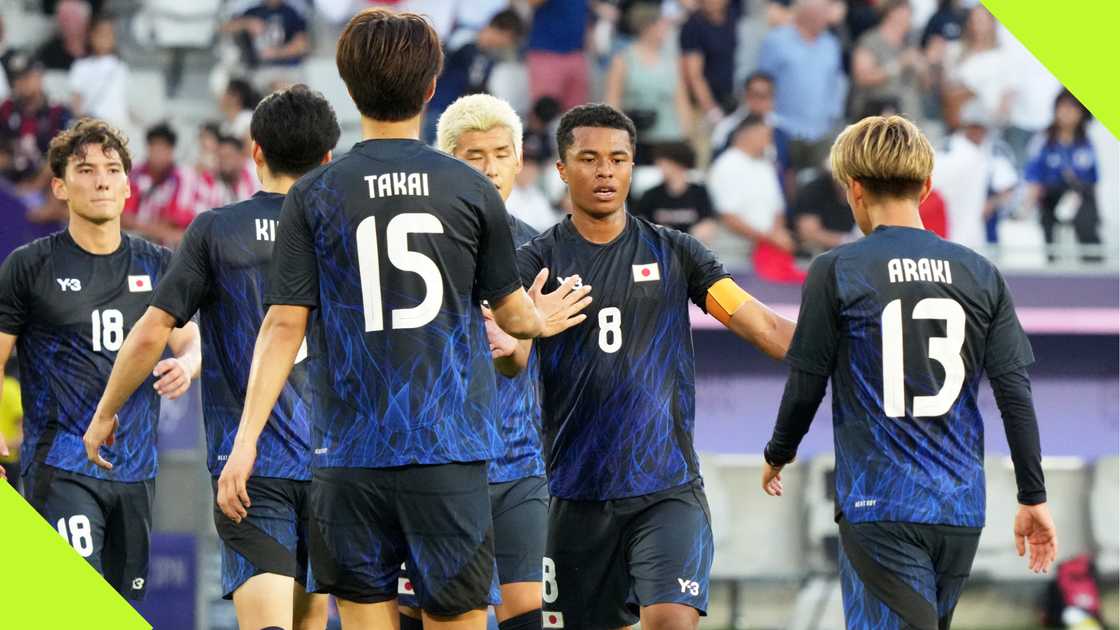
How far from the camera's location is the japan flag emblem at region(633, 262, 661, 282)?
6.39 metres

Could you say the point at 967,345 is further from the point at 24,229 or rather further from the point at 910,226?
the point at 24,229

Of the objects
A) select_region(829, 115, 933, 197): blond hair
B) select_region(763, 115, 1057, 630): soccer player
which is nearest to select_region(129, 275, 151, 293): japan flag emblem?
select_region(763, 115, 1057, 630): soccer player

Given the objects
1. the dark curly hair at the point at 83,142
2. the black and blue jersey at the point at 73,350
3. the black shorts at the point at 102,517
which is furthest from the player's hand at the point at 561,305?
the dark curly hair at the point at 83,142

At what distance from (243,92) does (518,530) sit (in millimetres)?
8319

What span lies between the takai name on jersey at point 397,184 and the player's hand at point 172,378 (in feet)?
7.07

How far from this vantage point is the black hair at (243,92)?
45.9 ft

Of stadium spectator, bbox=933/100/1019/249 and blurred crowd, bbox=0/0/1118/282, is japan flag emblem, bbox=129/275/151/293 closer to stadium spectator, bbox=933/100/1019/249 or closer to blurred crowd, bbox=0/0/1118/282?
blurred crowd, bbox=0/0/1118/282

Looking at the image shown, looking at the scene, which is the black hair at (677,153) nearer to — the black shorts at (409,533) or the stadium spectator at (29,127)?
the stadium spectator at (29,127)

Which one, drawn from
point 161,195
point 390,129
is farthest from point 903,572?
point 161,195

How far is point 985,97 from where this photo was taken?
46.9 feet

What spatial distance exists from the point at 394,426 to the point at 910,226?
6.43ft

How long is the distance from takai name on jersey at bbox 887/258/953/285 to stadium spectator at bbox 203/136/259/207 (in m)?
8.74

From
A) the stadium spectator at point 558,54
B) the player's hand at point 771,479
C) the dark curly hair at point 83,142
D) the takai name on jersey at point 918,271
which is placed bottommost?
the player's hand at point 771,479

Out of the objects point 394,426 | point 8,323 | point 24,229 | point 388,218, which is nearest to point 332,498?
point 394,426
